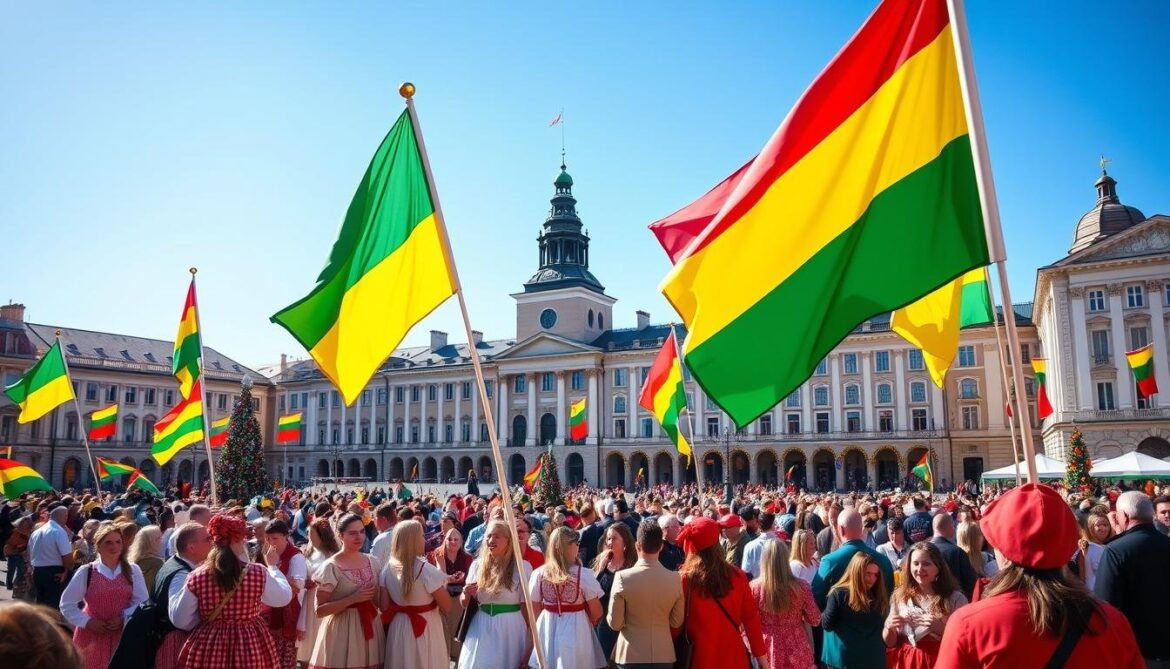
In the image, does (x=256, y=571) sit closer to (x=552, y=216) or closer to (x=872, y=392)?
(x=872, y=392)

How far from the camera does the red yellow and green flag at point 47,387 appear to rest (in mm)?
21359

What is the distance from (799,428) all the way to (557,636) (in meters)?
62.1

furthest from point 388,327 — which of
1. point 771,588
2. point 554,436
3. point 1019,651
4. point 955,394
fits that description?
point 554,436

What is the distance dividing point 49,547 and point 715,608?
9230 millimetres

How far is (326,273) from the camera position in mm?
7781

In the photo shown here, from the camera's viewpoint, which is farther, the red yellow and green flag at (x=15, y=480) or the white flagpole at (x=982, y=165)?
the red yellow and green flag at (x=15, y=480)

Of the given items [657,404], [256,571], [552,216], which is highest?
[552,216]

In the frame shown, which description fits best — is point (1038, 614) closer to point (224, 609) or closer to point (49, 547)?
point (224, 609)

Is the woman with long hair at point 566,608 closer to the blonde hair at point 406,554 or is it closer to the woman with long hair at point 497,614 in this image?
the woman with long hair at point 497,614

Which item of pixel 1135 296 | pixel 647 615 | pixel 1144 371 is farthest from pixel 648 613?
pixel 1135 296

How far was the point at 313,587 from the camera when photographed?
7473mm

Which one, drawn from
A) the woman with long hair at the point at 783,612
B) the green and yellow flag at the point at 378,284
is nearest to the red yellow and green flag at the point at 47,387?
the green and yellow flag at the point at 378,284

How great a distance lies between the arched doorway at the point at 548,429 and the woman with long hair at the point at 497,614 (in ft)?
222

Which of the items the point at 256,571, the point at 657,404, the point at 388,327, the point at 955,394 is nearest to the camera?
the point at 256,571
